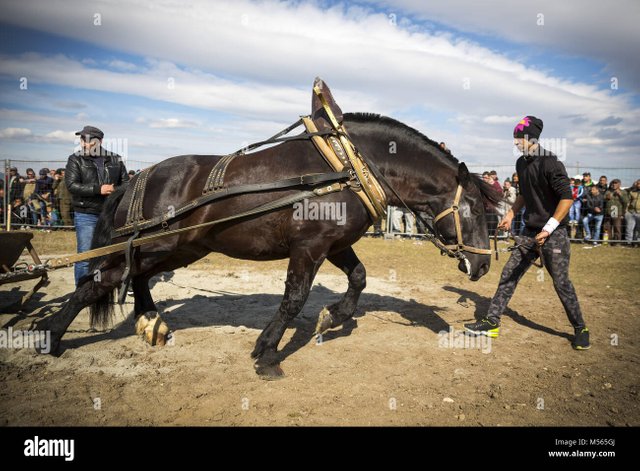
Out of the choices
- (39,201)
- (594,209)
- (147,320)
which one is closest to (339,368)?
(147,320)

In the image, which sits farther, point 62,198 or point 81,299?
point 62,198

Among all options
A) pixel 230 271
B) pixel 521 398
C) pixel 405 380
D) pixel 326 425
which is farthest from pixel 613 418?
pixel 230 271

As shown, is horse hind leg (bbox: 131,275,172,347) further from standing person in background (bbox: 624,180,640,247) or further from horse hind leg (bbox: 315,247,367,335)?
standing person in background (bbox: 624,180,640,247)

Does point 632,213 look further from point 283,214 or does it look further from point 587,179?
point 283,214

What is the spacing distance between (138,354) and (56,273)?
14.5 feet

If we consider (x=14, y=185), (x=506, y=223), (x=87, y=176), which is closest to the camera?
(x=506, y=223)

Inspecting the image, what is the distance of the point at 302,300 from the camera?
151 inches

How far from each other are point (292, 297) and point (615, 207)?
13212 mm

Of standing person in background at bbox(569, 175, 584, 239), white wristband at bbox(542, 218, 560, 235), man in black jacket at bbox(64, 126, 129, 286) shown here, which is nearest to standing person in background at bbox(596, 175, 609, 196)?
standing person in background at bbox(569, 175, 584, 239)

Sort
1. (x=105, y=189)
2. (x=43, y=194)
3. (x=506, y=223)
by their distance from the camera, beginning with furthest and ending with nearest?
(x=43, y=194)
(x=105, y=189)
(x=506, y=223)

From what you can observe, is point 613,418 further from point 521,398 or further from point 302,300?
point 302,300

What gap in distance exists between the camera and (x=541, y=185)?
4.56 m

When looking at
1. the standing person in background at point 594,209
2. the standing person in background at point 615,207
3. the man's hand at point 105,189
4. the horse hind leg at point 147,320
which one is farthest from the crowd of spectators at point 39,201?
the standing person in background at point 615,207

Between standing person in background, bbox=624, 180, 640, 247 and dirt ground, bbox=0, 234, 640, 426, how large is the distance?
750 centimetres
